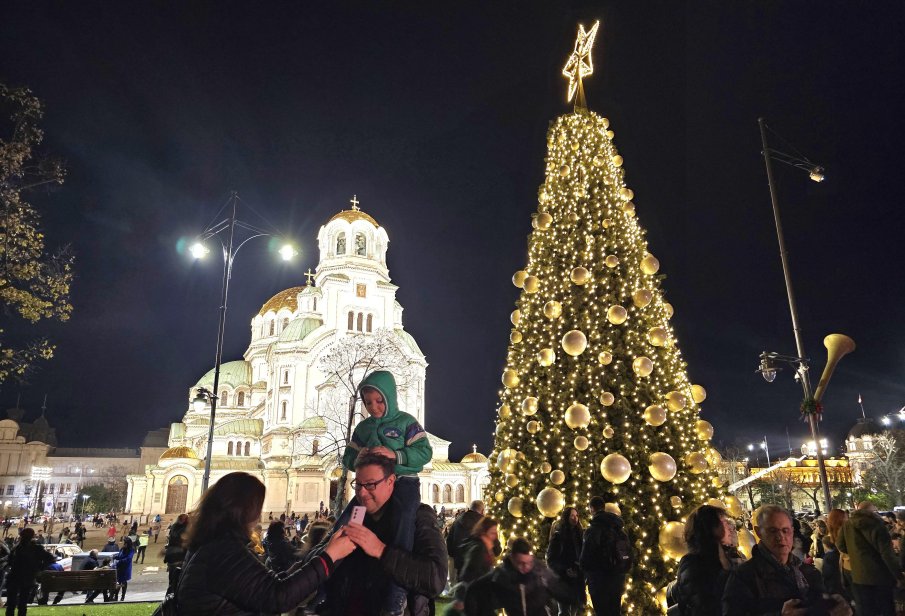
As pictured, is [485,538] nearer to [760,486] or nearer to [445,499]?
[445,499]

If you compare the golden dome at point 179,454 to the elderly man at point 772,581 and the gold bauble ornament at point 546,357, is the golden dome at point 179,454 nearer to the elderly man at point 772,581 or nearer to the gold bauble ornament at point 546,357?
the gold bauble ornament at point 546,357

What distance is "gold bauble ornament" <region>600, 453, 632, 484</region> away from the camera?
25.4 ft

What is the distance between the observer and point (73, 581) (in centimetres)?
1105

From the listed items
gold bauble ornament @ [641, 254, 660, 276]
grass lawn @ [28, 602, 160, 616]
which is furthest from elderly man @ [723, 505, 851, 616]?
grass lawn @ [28, 602, 160, 616]

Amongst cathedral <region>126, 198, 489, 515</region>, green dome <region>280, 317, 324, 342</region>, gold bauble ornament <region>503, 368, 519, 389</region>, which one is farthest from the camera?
green dome <region>280, 317, 324, 342</region>

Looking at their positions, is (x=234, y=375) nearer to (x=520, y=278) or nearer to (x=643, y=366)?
(x=520, y=278)

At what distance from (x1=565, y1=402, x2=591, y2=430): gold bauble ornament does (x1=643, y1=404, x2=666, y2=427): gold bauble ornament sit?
0.87m

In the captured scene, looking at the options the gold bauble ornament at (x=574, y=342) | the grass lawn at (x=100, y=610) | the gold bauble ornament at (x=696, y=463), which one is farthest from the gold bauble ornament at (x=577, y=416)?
the grass lawn at (x=100, y=610)

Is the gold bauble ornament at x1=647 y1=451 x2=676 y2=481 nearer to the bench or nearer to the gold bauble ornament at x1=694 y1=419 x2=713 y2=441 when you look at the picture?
the gold bauble ornament at x1=694 y1=419 x2=713 y2=441

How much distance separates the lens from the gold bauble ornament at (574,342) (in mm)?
8578

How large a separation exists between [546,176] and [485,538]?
7.25 metres

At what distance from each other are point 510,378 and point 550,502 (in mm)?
2236

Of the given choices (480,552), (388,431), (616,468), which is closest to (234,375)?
(616,468)

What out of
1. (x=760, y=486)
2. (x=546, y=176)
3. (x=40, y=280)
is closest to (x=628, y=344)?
(x=546, y=176)
